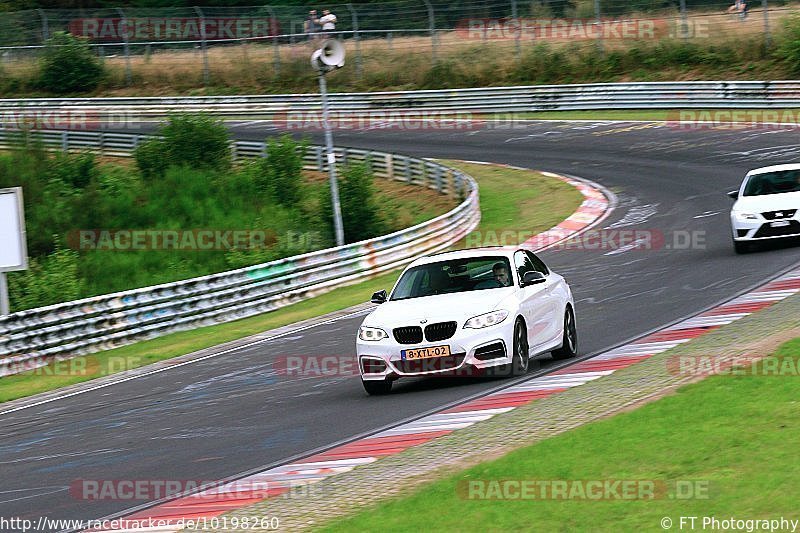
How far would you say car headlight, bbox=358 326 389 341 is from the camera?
41.6 feet

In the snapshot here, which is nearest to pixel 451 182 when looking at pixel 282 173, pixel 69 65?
pixel 282 173

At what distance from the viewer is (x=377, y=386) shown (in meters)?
12.9

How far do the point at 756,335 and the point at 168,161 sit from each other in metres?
28.5

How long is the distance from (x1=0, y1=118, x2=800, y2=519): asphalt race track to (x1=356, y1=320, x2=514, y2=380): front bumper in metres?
0.25

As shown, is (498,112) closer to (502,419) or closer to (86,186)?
(86,186)

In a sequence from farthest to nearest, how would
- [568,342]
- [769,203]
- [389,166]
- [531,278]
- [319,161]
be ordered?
[319,161] → [389,166] → [769,203] → [568,342] → [531,278]

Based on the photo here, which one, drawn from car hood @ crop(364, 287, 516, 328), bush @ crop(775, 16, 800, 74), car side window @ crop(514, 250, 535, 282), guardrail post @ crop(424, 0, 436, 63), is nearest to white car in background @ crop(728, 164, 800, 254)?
car side window @ crop(514, 250, 535, 282)

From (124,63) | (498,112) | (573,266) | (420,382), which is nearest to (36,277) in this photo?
(573,266)

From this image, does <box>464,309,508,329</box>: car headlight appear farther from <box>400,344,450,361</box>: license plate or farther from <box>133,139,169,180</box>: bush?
<box>133,139,169,180</box>: bush

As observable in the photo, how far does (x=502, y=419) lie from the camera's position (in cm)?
1059

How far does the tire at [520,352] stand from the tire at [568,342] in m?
1.01

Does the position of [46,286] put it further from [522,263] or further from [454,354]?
[454,354]

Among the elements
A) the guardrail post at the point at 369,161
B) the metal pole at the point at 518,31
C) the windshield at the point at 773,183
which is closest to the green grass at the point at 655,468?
the windshield at the point at 773,183

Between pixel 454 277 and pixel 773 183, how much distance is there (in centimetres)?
1037
